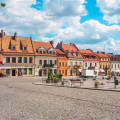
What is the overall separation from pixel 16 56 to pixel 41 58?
7.22 m

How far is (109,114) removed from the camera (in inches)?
361

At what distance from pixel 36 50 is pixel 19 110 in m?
42.1

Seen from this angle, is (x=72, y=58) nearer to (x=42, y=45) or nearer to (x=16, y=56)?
(x=42, y=45)

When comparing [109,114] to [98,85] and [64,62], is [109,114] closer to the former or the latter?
[98,85]

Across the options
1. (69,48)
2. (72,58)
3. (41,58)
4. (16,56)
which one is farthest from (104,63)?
(16,56)

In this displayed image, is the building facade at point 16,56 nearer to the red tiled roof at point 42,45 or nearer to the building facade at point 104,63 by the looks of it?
the red tiled roof at point 42,45

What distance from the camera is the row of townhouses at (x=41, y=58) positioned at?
153ft

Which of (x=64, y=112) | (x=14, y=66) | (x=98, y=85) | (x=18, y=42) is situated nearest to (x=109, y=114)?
(x=64, y=112)

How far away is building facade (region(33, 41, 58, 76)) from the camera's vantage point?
168 ft

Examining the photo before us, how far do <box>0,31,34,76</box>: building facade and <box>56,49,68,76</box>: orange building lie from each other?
884cm

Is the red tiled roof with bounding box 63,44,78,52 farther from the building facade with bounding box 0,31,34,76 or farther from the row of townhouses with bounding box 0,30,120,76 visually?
the building facade with bounding box 0,31,34,76

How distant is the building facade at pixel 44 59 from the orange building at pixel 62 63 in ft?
4.69

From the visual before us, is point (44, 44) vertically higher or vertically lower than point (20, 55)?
higher

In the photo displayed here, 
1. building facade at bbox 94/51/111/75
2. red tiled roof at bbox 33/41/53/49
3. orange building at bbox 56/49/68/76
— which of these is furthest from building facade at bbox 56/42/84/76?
building facade at bbox 94/51/111/75
